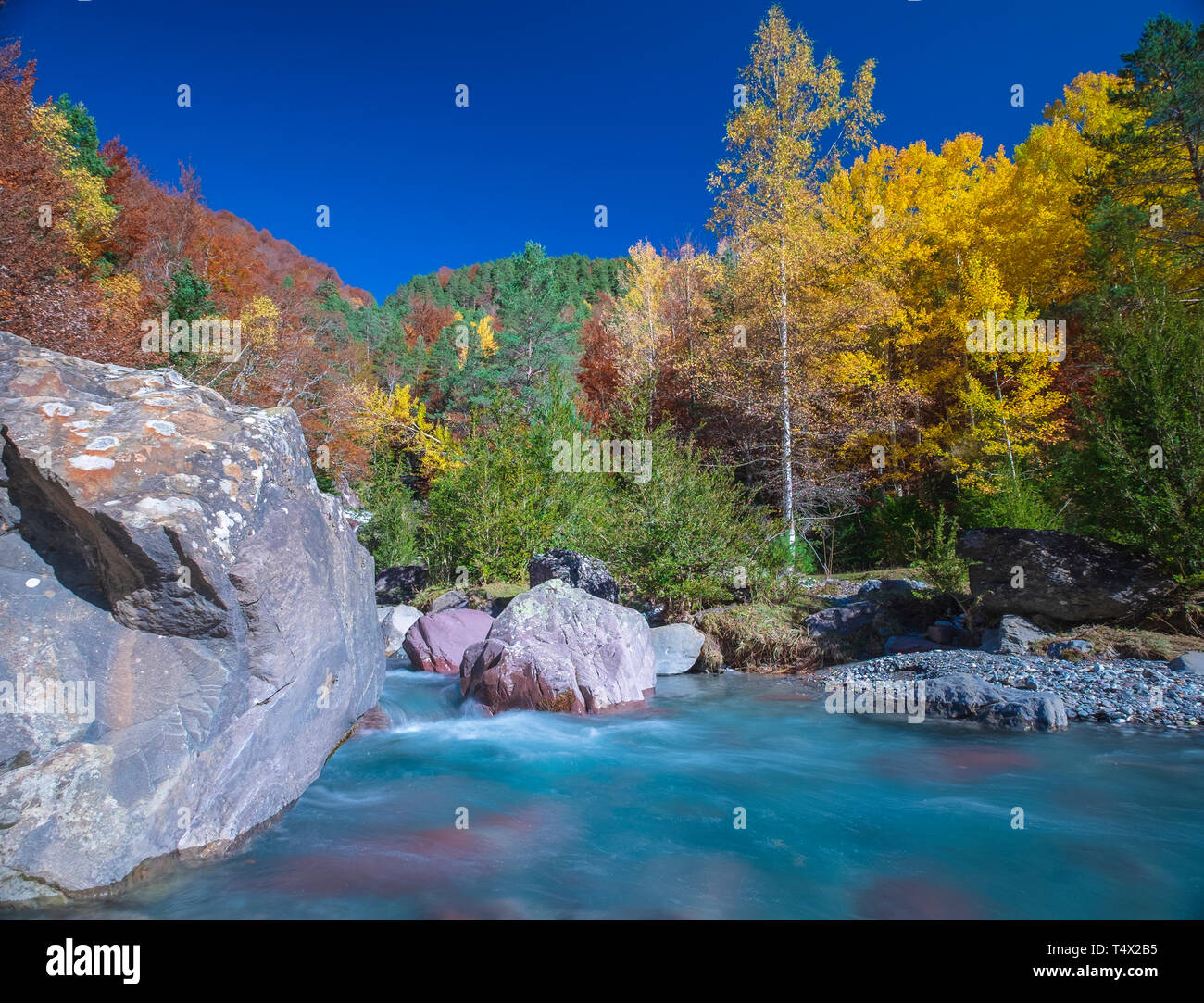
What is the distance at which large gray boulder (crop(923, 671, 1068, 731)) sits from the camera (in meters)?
6.61

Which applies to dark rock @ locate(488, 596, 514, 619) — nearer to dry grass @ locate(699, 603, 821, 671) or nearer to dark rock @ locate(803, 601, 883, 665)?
dry grass @ locate(699, 603, 821, 671)

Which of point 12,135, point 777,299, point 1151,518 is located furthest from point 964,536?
point 12,135

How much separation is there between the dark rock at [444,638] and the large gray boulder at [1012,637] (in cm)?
685

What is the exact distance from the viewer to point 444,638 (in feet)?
31.3

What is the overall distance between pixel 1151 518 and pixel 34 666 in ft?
36.5

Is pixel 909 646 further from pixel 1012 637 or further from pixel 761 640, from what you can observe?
pixel 761 640

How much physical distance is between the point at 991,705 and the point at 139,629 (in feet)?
24.9

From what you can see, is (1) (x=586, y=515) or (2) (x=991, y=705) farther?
(1) (x=586, y=515)

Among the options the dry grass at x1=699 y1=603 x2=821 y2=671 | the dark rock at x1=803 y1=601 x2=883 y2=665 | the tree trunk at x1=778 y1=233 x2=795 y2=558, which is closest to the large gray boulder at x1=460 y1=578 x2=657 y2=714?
the dry grass at x1=699 y1=603 x2=821 y2=671

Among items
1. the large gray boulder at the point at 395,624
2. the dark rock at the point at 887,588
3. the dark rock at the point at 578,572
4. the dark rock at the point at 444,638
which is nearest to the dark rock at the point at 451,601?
the large gray boulder at the point at 395,624

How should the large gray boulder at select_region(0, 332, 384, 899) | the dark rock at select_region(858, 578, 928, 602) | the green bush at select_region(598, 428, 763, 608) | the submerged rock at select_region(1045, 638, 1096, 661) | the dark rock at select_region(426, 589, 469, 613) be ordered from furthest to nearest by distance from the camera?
the dark rock at select_region(426, 589, 469, 613) < the dark rock at select_region(858, 578, 928, 602) < the green bush at select_region(598, 428, 763, 608) < the submerged rock at select_region(1045, 638, 1096, 661) < the large gray boulder at select_region(0, 332, 384, 899)

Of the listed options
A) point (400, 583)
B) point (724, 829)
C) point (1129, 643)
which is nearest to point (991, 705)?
point (1129, 643)

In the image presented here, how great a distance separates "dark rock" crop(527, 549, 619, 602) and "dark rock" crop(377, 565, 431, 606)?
3.45 m

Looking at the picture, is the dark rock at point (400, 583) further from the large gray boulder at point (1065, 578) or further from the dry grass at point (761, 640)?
the large gray boulder at point (1065, 578)
